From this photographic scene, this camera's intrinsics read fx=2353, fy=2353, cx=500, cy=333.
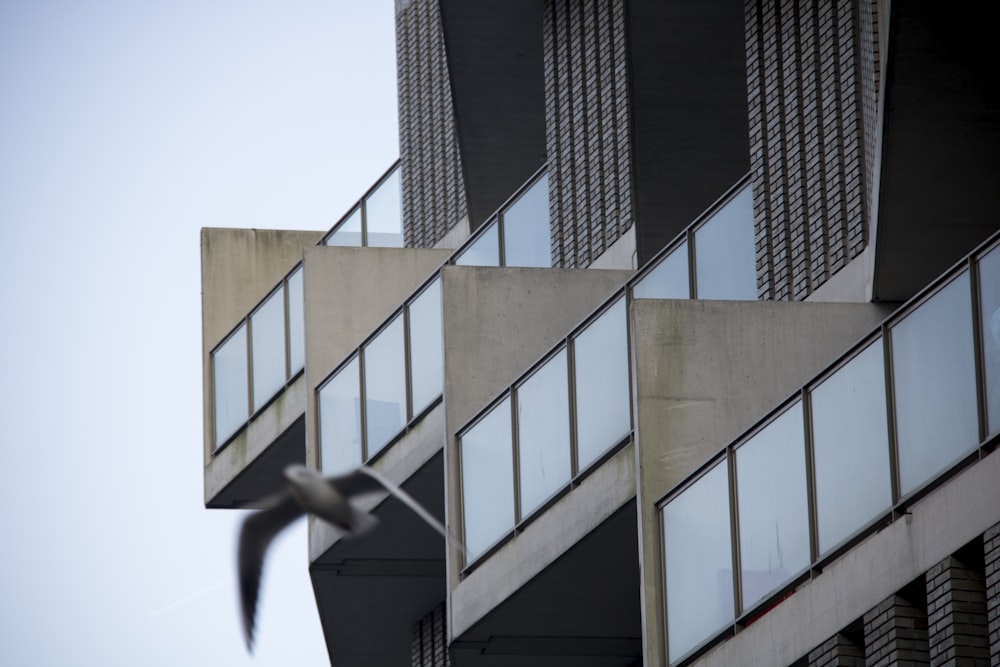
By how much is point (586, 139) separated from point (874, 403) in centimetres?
1168

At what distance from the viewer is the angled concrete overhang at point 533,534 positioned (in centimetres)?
1933

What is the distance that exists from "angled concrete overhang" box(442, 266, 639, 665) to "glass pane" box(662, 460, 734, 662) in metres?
1.77

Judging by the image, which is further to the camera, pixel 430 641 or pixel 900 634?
pixel 430 641

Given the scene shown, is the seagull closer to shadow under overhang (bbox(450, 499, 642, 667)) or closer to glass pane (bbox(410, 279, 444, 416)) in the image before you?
shadow under overhang (bbox(450, 499, 642, 667))

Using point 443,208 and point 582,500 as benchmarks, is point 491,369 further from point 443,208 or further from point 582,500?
point 443,208

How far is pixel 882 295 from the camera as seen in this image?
60.2 ft

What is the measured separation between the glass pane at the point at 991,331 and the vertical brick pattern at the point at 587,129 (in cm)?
1083

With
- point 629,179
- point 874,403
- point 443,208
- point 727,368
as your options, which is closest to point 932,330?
point 874,403

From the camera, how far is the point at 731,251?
20.2 meters

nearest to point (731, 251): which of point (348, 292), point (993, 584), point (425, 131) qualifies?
point (993, 584)

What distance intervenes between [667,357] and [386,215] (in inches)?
590

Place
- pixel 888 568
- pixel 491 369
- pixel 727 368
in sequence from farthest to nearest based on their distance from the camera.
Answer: pixel 491 369 → pixel 727 368 → pixel 888 568

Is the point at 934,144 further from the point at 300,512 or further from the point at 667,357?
the point at 300,512

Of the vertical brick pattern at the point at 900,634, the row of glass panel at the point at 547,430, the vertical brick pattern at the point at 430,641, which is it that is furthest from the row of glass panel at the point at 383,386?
the vertical brick pattern at the point at 900,634
